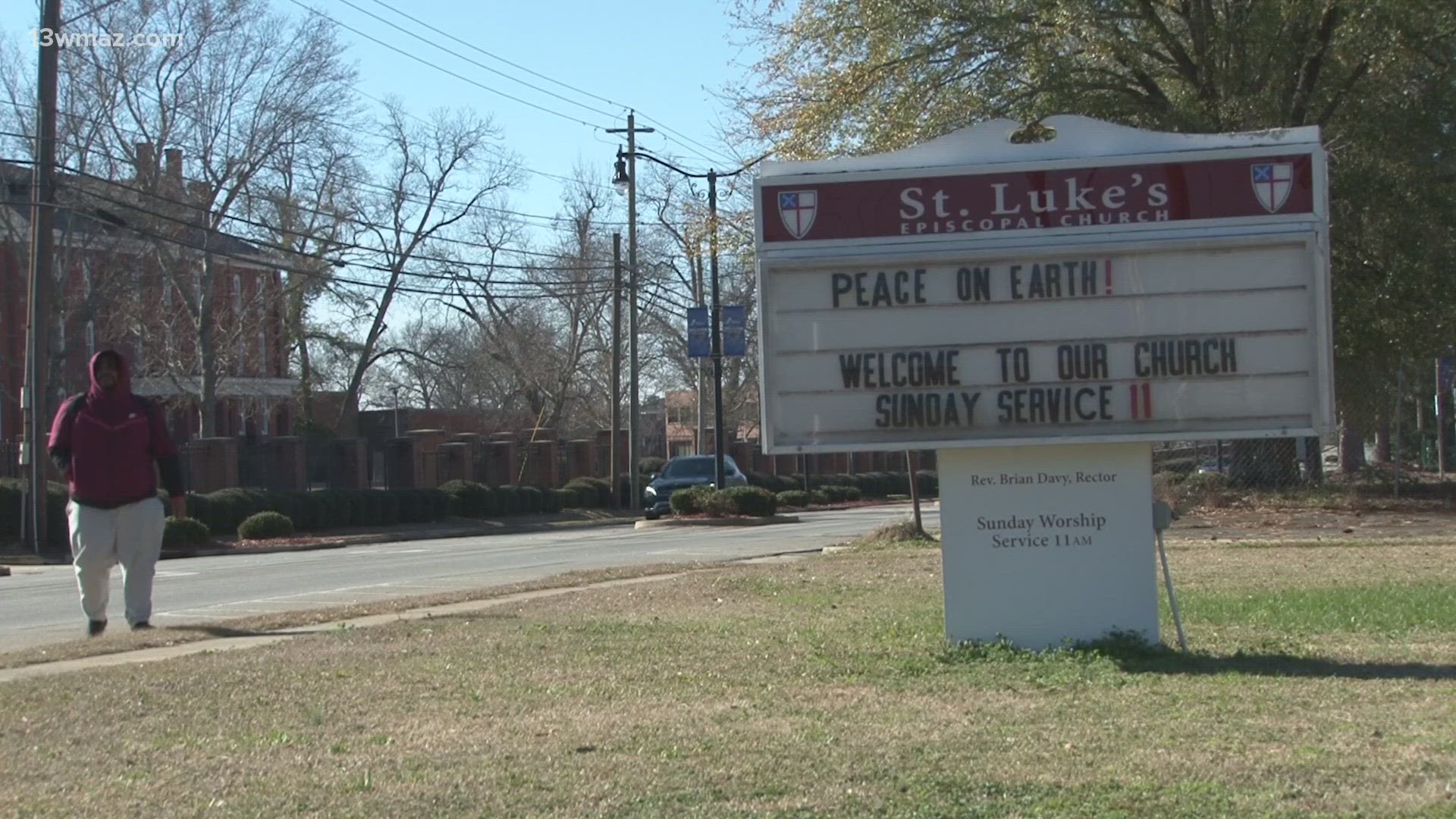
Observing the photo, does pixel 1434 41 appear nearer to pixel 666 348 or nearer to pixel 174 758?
pixel 174 758

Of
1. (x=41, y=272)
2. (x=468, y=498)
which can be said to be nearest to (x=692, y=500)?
(x=468, y=498)

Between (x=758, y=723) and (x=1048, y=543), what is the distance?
274 cm

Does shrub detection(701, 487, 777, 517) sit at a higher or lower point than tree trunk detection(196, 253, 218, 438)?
lower

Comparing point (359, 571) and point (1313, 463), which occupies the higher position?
point (1313, 463)

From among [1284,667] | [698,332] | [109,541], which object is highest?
[698,332]

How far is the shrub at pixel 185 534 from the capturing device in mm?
30594

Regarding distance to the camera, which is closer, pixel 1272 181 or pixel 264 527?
pixel 1272 181

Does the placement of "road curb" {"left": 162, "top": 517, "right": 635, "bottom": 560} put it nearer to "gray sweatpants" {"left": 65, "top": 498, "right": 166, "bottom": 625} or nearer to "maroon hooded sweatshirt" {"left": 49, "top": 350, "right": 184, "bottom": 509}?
"gray sweatpants" {"left": 65, "top": 498, "right": 166, "bottom": 625}

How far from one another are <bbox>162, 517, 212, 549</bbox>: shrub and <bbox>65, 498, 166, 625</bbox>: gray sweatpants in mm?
19892

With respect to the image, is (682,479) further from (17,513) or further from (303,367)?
(303,367)

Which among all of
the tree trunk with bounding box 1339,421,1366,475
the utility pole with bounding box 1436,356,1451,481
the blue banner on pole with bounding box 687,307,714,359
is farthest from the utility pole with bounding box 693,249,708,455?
the utility pole with bounding box 1436,356,1451,481

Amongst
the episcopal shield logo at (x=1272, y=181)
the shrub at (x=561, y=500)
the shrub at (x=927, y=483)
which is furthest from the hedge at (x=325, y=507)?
the episcopal shield logo at (x=1272, y=181)

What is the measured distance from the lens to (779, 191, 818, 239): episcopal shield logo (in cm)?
898

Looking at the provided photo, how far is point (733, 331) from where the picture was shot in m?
36.7
